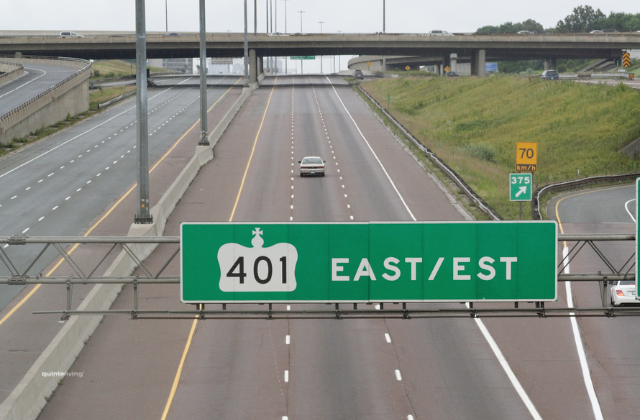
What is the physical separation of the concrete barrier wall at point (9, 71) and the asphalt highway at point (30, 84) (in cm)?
75

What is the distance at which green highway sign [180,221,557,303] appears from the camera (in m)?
16.7

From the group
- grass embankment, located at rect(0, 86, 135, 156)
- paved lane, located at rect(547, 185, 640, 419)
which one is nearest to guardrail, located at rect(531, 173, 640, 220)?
paved lane, located at rect(547, 185, 640, 419)

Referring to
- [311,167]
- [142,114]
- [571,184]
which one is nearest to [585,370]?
[142,114]

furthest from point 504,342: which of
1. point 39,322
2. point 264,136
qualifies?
point 264,136

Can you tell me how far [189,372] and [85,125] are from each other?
68.8 meters

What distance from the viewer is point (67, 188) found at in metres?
54.6

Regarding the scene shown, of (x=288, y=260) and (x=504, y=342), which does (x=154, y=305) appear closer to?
(x=504, y=342)

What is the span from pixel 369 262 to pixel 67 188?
1650 inches

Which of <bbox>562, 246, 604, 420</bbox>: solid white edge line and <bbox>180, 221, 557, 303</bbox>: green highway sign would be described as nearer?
<bbox>180, 221, 557, 303</bbox>: green highway sign

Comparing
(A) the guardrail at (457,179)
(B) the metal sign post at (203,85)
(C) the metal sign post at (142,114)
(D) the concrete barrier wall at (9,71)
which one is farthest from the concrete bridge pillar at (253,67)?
(C) the metal sign post at (142,114)

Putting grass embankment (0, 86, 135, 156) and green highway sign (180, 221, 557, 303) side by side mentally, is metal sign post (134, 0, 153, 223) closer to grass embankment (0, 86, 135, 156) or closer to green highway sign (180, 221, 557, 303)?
green highway sign (180, 221, 557, 303)

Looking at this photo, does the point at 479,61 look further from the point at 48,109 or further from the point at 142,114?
the point at 142,114

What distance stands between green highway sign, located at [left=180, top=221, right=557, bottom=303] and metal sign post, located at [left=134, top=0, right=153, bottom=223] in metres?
17.3

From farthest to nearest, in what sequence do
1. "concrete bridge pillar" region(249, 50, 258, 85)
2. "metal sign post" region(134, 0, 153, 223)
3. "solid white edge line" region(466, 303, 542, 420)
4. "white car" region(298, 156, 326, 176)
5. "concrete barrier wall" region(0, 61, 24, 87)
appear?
"concrete bridge pillar" region(249, 50, 258, 85) → "concrete barrier wall" region(0, 61, 24, 87) → "white car" region(298, 156, 326, 176) → "metal sign post" region(134, 0, 153, 223) → "solid white edge line" region(466, 303, 542, 420)
